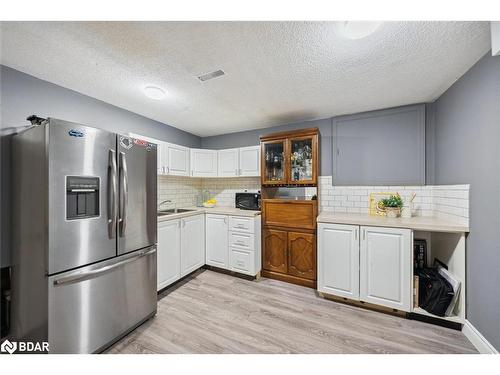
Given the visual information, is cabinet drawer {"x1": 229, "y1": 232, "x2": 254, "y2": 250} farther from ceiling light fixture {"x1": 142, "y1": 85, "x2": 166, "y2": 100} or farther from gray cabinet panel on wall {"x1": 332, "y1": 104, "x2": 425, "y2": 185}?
ceiling light fixture {"x1": 142, "y1": 85, "x2": 166, "y2": 100}

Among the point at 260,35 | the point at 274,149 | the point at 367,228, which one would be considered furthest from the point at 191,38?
the point at 367,228

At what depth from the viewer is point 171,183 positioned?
10.5 ft

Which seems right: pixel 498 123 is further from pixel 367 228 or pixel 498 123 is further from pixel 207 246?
pixel 207 246

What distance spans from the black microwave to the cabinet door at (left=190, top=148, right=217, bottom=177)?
623 millimetres

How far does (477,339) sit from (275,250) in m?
1.87

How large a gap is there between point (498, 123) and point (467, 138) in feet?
1.21

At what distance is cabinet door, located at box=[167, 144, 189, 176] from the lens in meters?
2.83

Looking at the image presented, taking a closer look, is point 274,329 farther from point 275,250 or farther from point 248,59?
point 248,59

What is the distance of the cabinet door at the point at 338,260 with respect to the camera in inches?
79.0

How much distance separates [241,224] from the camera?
107 inches

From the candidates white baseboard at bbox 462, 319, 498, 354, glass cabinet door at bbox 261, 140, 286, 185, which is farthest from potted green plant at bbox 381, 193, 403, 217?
glass cabinet door at bbox 261, 140, 286, 185

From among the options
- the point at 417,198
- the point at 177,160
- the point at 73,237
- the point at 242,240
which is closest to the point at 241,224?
the point at 242,240

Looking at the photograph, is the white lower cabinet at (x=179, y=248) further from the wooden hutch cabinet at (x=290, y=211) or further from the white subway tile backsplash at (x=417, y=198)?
the white subway tile backsplash at (x=417, y=198)

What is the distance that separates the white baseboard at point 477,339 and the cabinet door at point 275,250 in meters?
1.66
